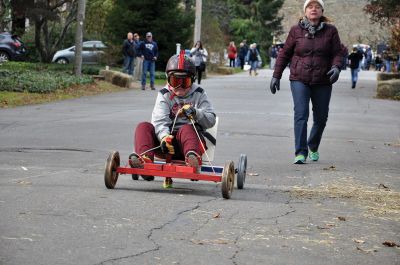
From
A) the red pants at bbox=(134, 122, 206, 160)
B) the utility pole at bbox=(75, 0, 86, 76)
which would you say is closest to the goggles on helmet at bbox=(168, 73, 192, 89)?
the red pants at bbox=(134, 122, 206, 160)

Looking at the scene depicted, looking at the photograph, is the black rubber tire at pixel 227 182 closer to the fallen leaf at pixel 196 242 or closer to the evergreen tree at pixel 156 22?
the fallen leaf at pixel 196 242

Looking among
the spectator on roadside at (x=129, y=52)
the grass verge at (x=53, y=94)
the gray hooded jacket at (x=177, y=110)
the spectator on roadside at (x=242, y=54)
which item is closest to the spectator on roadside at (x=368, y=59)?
the spectator on roadside at (x=242, y=54)

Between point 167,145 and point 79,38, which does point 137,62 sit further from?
point 167,145

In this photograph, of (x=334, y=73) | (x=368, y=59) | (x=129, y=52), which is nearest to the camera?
(x=334, y=73)

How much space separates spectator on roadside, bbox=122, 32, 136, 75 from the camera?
35.4 meters

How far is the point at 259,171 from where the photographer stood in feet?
36.1

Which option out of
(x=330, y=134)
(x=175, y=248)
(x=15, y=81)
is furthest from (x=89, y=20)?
(x=175, y=248)

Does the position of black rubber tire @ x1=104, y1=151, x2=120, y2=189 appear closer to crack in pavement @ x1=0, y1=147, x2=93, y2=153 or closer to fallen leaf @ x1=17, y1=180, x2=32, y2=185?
fallen leaf @ x1=17, y1=180, x2=32, y2=185

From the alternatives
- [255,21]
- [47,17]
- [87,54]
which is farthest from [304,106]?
[255,21]

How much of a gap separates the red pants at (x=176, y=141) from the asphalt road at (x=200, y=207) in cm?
35

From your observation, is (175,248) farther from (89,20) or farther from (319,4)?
(89,20)

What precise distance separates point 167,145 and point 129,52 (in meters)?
27.3

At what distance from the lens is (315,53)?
38.7 ft

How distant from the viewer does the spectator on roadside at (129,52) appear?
35.4 meters
